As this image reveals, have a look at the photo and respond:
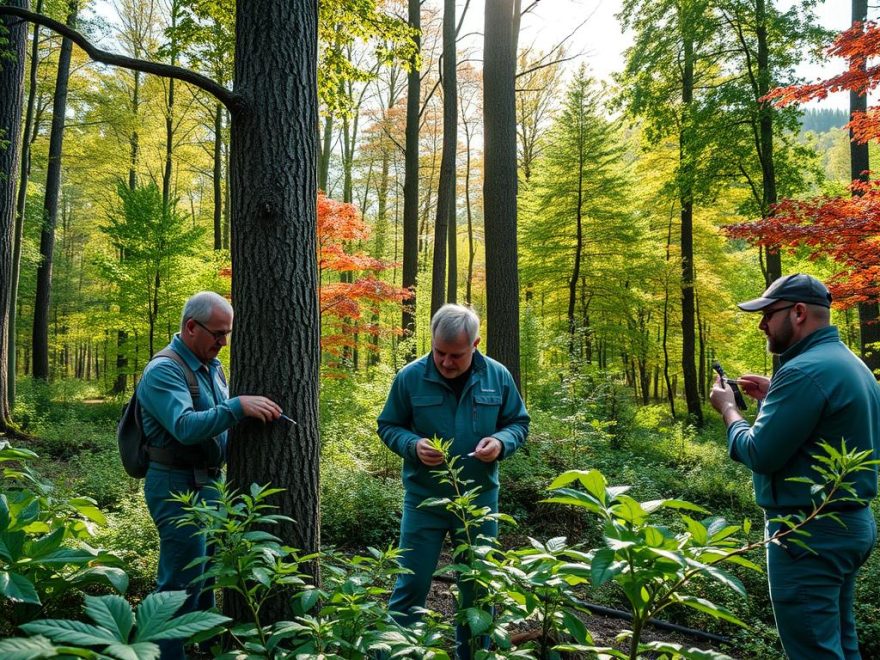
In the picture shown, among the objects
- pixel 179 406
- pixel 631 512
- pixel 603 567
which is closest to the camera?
pixel 603 567

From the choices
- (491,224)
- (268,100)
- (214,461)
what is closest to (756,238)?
(491,224)

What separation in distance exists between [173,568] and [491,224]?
5940 millimetres

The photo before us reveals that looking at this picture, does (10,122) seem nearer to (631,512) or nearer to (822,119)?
(631,512)

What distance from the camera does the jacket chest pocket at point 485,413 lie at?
2764 mm

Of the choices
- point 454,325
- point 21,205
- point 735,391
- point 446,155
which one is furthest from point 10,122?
point 735,391

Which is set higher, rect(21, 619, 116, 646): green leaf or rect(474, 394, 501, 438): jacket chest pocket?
rect(474, 394, 501, 438): jacket chest pocket

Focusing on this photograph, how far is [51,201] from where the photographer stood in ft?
47.8

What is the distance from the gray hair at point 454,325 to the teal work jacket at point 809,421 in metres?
1.32

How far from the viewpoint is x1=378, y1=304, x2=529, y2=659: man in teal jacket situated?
2.62m

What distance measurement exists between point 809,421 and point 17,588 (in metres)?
2.60

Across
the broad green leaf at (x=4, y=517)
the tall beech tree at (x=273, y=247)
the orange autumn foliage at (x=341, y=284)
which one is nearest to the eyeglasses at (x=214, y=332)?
the tall beech tree at (x=273, y=247)

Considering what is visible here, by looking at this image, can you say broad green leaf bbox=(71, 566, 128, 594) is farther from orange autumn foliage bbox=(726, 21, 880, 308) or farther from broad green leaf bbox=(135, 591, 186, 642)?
orange autumn foliage bbox=(726, 21, 880, 308)

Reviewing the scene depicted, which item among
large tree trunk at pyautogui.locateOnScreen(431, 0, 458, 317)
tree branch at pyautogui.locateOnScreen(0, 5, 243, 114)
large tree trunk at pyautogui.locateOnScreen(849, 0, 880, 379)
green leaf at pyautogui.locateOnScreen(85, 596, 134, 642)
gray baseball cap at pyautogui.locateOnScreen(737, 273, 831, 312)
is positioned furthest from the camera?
large tree trunk at pyautogui.locateOnScreen(431, 0, 458, 317)

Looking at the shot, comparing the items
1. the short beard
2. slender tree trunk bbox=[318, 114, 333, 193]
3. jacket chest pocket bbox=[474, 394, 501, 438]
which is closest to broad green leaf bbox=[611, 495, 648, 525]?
jacket chest pocket bbox=[474, 394, 501, 438]
